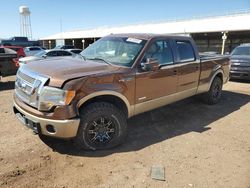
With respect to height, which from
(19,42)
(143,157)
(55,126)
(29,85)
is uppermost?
(19,42)

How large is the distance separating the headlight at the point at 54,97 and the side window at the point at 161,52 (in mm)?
1700

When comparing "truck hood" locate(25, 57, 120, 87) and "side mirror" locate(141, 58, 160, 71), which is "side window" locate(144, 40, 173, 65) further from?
"truck hood" locate(25, 57, 120, 87)

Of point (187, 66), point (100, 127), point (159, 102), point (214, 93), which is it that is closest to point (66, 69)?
point (100, 127)

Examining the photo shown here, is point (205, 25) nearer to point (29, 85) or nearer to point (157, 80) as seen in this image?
point (157, 80)

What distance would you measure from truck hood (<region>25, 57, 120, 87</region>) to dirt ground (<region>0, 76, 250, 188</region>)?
1.21m

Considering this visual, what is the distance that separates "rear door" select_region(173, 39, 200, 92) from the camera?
215 inches

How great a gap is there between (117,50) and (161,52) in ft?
2.91

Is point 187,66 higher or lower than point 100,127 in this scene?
higher

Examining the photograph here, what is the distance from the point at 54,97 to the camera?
11.8 feet

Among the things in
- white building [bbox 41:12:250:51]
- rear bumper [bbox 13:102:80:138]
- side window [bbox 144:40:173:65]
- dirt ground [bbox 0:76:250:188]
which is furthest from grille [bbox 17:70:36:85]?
white building [bbox 41:12:250:51]

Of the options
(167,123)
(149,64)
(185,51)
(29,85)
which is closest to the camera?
(29,85)

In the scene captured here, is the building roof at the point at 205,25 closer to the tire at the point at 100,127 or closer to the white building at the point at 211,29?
the white building at the point at 211,29

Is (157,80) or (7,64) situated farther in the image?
(7,64)

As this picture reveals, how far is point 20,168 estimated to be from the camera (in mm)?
3629
